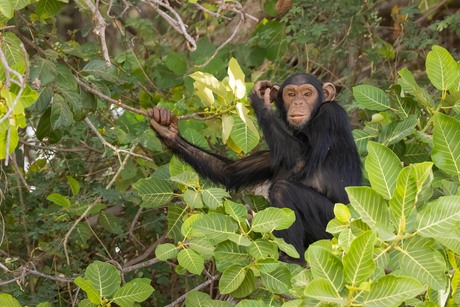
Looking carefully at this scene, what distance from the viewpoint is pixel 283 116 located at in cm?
634

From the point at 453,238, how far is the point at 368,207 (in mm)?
381

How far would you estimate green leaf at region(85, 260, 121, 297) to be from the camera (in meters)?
4.69

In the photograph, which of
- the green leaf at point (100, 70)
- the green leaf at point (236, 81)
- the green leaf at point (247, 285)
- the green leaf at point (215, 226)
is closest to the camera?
the green leaf at point (215, 226)

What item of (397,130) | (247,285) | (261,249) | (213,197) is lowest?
(247,285)

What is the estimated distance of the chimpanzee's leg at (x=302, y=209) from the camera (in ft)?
18.2

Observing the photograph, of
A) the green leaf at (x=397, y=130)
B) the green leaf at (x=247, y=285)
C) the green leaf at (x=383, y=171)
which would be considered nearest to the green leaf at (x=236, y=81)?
the green leaf at (x=397, y=130)

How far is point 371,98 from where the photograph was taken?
5.51m

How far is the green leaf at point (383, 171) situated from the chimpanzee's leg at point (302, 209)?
5.94 ft

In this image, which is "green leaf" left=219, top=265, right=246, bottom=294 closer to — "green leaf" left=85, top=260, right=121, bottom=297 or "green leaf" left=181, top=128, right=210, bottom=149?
"green leaf" left=85, top=260, right=121, bottom=297

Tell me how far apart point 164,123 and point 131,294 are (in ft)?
4.78

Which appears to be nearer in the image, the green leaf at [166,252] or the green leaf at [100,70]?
the green leaf at [166,252]

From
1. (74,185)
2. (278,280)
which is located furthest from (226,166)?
(278,280)

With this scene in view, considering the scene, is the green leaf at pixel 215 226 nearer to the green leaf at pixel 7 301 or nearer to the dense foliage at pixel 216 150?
the dense foliage at pixel 216 150

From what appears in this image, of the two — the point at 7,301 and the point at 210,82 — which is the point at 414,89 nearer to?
the point at 210,82
